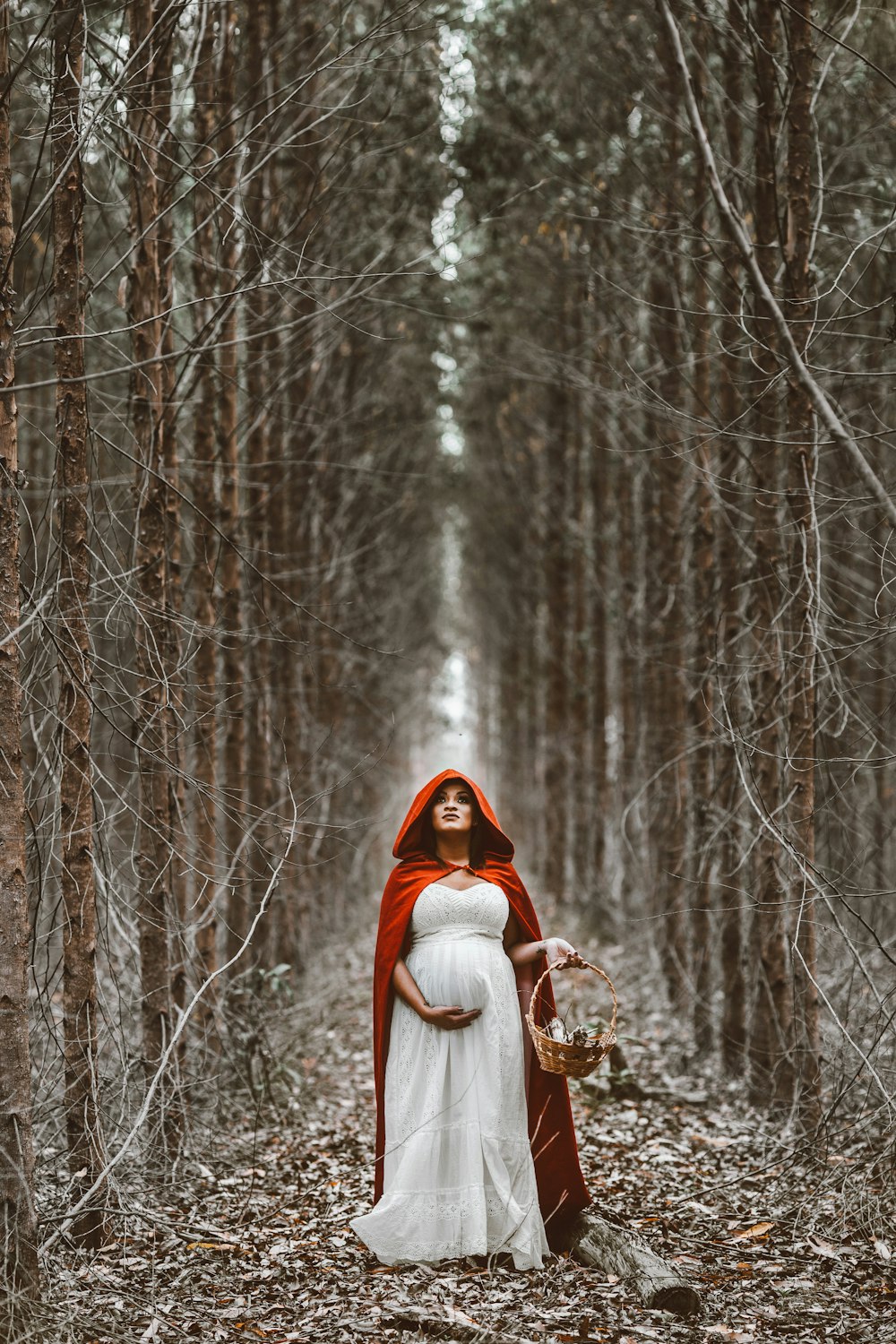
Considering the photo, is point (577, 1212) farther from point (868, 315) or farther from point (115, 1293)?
point (868, 315)

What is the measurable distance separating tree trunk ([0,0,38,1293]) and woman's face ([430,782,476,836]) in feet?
6.02

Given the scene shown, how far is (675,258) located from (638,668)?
17.1 feet

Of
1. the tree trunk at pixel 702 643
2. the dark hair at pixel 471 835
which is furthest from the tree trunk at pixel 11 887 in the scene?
the tree trunk at pixel 702 643

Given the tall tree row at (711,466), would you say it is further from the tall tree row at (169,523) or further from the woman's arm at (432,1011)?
the tall tree row at (169,523)

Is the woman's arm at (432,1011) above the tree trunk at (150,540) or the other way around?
the other way around

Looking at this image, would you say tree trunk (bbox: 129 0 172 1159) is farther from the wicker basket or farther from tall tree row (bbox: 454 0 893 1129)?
the wicker basket

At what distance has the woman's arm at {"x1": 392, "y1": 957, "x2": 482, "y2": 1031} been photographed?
4977 mm

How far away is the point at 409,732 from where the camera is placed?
99.9ft

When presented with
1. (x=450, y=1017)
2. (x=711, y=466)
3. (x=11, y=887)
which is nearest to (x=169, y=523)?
→ (x=11, y=887)

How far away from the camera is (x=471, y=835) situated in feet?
18.0

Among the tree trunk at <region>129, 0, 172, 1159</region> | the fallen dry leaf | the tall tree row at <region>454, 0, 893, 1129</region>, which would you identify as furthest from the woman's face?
the fallen dry leaf

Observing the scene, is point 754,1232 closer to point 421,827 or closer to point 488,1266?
point 488,1266

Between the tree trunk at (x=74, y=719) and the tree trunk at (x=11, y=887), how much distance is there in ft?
2.41

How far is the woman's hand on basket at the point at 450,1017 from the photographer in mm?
4973
